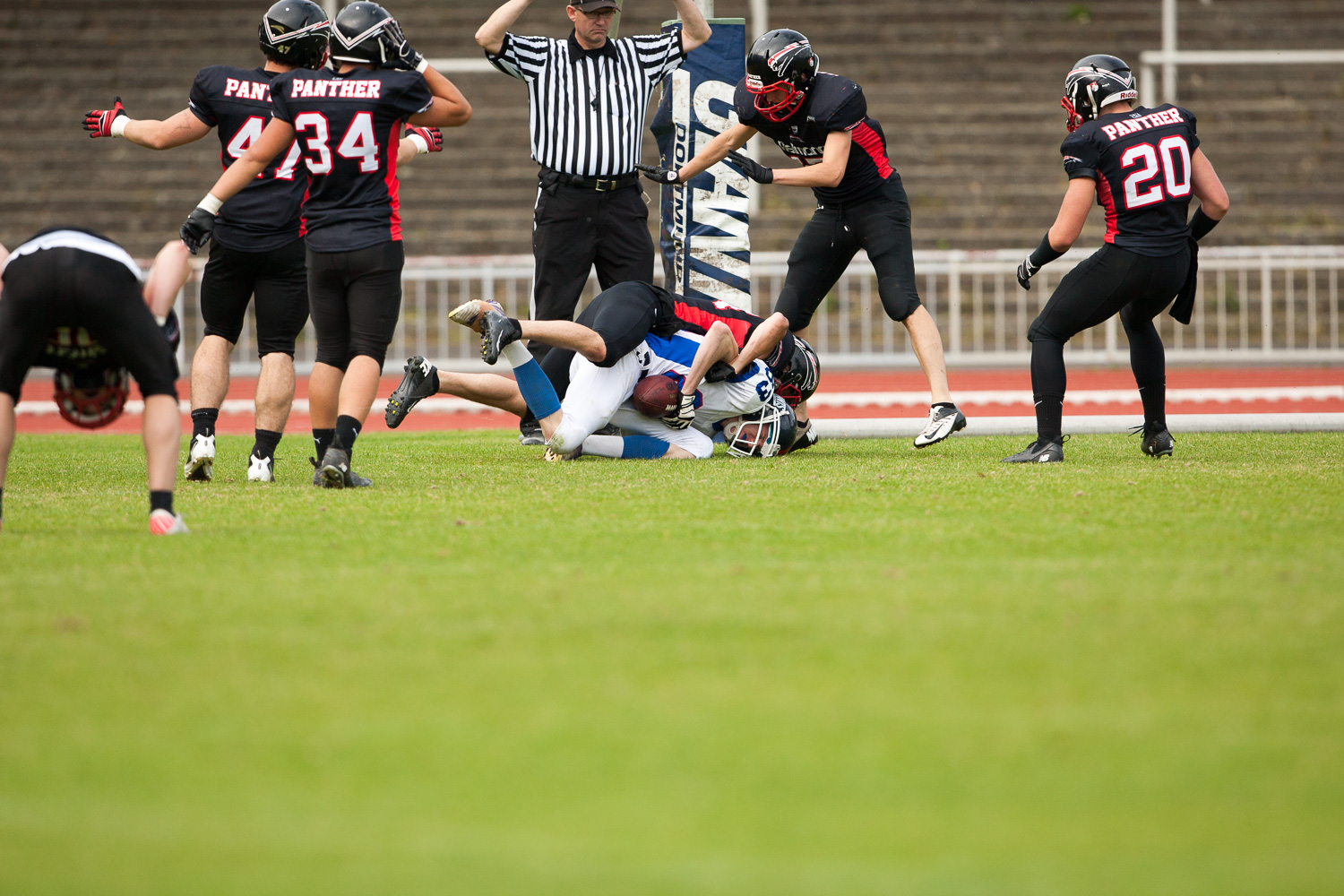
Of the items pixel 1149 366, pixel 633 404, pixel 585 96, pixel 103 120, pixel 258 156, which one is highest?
pixel 585 96

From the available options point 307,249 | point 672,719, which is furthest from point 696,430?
point 672,719

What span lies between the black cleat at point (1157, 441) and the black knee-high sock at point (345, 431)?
12.1 ft

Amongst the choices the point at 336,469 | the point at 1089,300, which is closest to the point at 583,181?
the point at 336,469

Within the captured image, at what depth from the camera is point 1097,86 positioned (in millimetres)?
6277

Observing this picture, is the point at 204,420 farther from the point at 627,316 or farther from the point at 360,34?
the point at 627,316

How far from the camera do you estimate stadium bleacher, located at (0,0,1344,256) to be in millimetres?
17844

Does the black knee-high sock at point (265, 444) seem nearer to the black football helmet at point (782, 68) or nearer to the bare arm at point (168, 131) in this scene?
the bare arm at point (168, 131)

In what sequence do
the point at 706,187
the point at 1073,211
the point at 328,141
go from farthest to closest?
the point at 706,187
the point at 1073,211
the point at 328,141

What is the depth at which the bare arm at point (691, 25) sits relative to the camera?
7.36m

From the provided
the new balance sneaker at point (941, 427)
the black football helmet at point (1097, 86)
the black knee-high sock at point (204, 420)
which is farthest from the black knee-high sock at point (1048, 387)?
the black knee-high sock at point (204, 420)

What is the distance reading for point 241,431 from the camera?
933 cm

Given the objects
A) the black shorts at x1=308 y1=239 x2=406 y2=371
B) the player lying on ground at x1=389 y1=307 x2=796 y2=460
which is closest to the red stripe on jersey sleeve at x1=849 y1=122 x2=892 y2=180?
the player lying on ground at x1=389 y1=307 x2=796 y2=460

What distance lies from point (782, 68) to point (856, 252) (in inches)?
39.0

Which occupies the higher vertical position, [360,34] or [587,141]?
[360,34]
